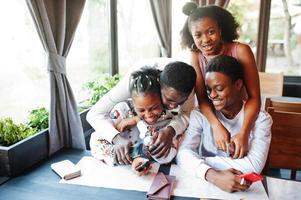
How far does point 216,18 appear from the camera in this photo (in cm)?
115

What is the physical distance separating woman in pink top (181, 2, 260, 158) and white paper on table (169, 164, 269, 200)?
14cm

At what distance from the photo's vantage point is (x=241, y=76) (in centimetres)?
112

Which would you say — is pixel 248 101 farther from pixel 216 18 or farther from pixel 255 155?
pixel 216 18

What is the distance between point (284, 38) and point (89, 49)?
2222 millimetres

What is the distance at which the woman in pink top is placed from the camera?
1.10 meters

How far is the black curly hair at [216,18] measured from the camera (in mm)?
1158

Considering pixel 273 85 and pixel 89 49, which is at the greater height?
pixel 89 49

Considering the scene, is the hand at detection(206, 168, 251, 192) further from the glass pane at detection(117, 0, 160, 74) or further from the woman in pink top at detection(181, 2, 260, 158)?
the glass pane at detection(117, 0, 160, 74)

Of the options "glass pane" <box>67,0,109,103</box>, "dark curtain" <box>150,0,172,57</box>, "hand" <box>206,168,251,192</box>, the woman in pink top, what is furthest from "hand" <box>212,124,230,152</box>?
"dark curtain" <box>150,0,172,57</box>

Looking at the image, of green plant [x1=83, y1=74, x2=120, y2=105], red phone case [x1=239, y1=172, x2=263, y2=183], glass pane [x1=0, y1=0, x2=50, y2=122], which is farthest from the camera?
green plant [x1=83, y1=74, x2=120, y2=105]

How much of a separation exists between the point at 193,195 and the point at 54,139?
0.81 m

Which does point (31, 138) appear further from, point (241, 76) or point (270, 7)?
point (270, 7)

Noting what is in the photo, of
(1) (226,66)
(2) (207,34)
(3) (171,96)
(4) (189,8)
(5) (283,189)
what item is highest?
(4) (189,8)

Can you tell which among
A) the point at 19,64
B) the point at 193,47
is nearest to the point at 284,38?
the point at 193,47
